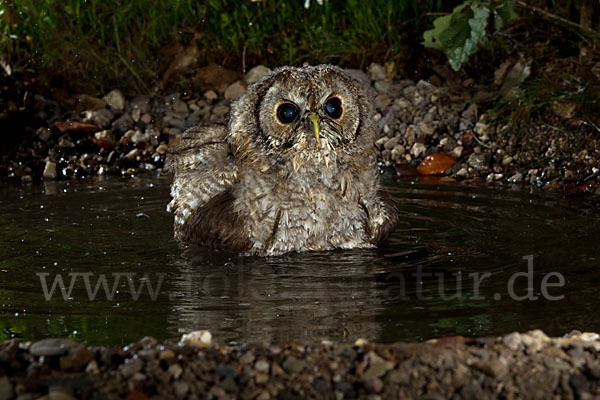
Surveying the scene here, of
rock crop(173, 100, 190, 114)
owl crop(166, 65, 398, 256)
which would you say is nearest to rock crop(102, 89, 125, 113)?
rock crop(173, 100, 190, 114)

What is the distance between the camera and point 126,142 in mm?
8812

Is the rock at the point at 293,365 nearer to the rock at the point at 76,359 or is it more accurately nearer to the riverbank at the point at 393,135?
the rock at the point at 76,359

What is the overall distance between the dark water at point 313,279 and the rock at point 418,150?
1.72 metres

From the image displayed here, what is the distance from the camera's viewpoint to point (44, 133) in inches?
344

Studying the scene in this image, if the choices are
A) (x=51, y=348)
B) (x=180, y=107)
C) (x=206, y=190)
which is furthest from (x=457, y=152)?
(x=51, y=348)

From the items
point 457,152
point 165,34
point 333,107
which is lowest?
point 333,107

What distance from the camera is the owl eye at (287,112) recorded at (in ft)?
15.4

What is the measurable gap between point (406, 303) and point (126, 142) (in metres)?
5.52

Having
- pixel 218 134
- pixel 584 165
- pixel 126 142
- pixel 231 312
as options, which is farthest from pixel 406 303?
pixel 126 142

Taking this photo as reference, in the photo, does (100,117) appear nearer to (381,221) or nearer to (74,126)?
(74,126)

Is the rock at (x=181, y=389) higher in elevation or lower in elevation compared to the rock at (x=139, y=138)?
lower

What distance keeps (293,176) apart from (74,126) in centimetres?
455

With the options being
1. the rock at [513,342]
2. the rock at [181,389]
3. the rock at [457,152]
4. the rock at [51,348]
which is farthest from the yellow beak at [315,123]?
the rock at [457,152]

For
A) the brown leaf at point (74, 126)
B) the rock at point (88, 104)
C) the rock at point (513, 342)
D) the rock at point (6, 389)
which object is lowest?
the rock at point (6, 389)
